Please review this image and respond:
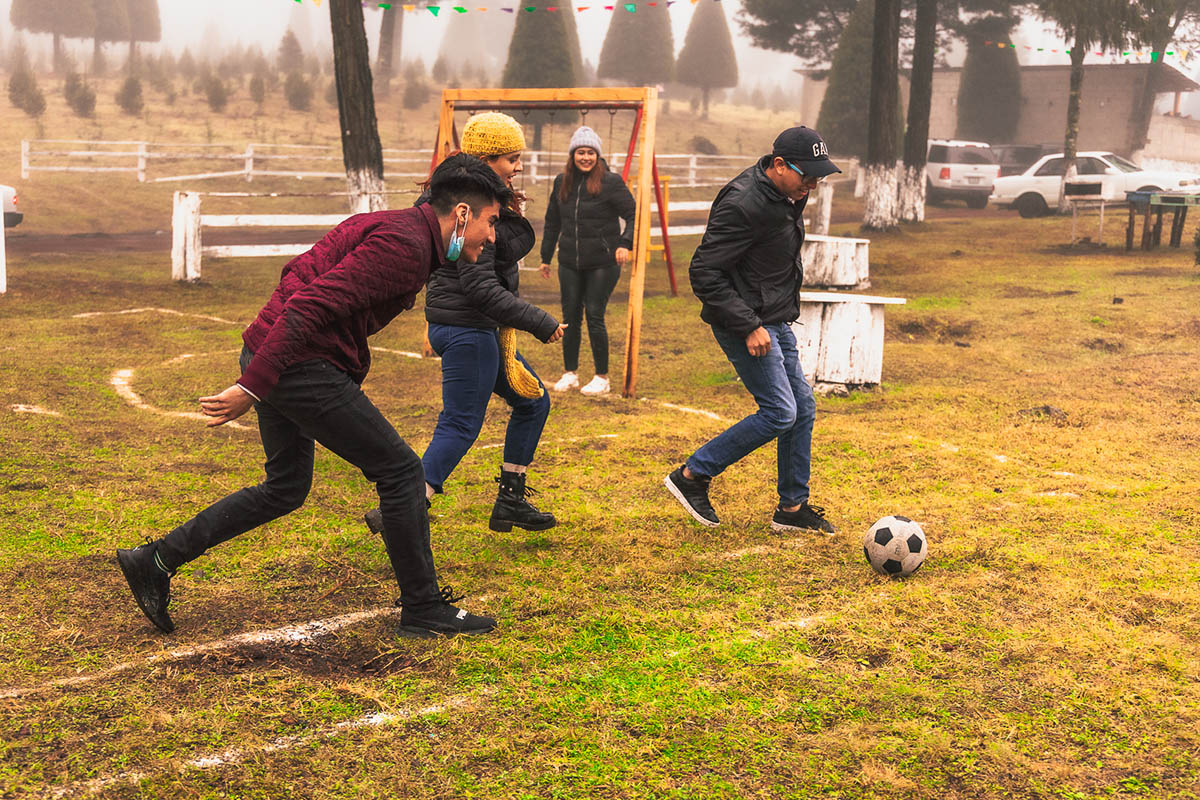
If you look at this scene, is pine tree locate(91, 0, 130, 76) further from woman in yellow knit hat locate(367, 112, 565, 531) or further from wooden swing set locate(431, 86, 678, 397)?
woman in yellow knit hat locate(367, 112, 565, 531)

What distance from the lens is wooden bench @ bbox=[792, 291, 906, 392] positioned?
30.1ft

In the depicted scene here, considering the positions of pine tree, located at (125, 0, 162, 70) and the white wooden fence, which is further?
pine tree, located at (125, 0, 162, 70)

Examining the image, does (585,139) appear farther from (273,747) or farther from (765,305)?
(273,747)

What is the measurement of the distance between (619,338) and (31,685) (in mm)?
8677

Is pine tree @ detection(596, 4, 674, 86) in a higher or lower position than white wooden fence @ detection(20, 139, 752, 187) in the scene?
higher

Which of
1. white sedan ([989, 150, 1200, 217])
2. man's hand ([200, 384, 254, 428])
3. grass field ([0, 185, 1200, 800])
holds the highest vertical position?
white sedan ([989, 150, 1200, 217])

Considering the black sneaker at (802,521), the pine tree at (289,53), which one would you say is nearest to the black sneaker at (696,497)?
the black sneaker at (802,521)

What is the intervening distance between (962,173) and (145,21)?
46.1 metres

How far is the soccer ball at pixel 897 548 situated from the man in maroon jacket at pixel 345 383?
1883 mm

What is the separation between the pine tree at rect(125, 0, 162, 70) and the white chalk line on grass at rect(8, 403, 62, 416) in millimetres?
56385

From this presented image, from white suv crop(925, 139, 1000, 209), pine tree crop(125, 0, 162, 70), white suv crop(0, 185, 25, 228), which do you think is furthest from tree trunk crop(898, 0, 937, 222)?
pine tree crop(125, 0, 162, 70)

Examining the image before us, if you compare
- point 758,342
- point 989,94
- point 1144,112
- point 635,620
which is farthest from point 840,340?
point 1144,112

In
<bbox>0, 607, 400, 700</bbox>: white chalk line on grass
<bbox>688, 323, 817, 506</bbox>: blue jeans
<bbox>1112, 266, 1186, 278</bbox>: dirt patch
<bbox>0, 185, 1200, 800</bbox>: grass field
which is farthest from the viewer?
<bbox>1112, 266, 1186, 278</bbox>: dirt patch

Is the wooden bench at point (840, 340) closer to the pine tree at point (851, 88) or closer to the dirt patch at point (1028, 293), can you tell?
the dirt patch at point (1028, 293)
